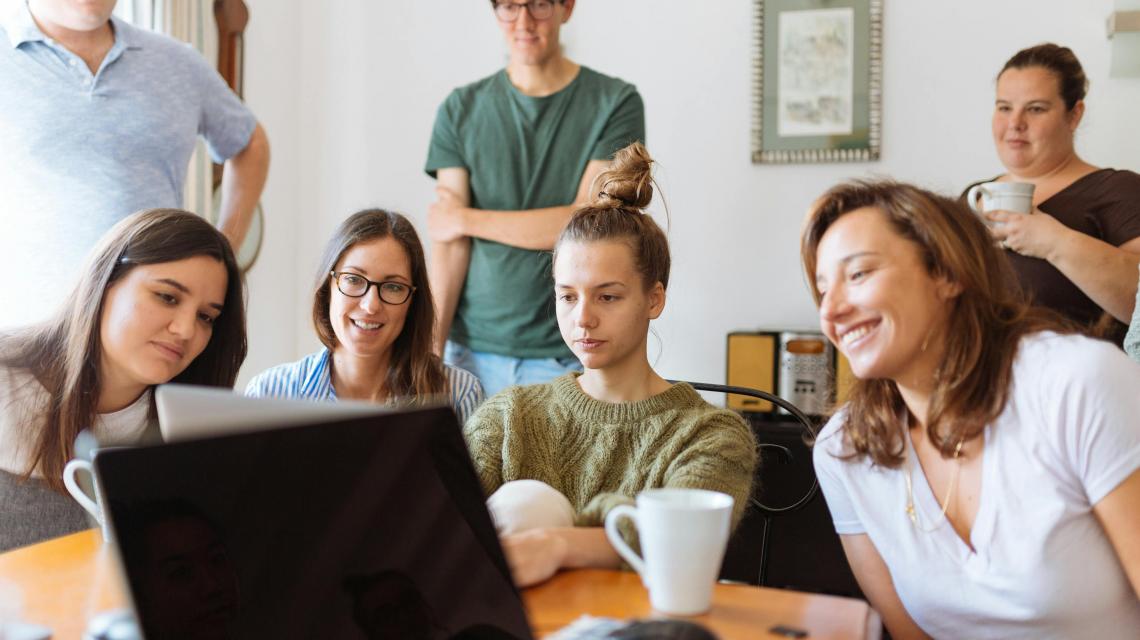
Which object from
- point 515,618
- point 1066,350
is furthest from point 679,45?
point 515,618

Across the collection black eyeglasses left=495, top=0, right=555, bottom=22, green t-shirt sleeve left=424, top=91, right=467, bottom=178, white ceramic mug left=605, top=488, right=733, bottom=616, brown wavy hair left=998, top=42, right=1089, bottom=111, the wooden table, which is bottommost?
the wooden table

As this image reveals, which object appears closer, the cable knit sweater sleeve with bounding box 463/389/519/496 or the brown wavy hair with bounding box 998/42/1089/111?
the cable knit sweater sleeve with bounding box 463/389/519/496

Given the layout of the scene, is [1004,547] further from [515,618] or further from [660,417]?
[515,618]

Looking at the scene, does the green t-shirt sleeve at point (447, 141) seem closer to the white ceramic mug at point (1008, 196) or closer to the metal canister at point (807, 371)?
the metal canister at point (807, 371)

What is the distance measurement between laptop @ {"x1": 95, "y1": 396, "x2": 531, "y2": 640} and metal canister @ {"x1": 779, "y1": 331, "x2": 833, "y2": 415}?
2241mm

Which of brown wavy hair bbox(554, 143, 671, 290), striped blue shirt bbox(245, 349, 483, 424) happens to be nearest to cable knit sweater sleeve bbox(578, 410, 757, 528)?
brown wavy hair bbox(554, 143, 671, 290)

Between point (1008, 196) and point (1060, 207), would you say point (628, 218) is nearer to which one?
point (1008, 196)

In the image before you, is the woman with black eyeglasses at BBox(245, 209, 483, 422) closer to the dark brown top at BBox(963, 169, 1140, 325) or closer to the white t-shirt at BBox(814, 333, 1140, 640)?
the white t-shirt at BBox(814, 333, 1140, 640)

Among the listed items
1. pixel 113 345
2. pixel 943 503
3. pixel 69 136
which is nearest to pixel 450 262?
pixel 69 136

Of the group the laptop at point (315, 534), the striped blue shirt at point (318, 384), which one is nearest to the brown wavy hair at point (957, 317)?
the laptop at point (315, 534)

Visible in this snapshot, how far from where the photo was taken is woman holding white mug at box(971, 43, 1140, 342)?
200 centimetres

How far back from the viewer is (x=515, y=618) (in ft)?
2.57

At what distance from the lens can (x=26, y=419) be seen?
1539mm

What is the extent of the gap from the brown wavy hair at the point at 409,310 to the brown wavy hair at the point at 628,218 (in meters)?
0.40
